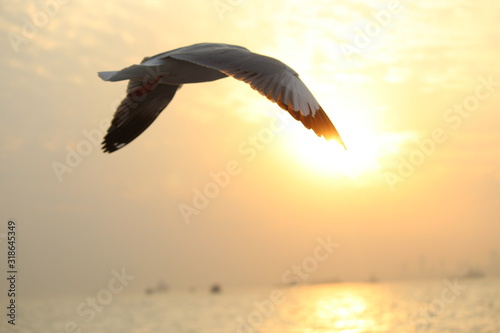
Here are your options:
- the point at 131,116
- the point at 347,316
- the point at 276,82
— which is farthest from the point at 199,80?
the point at 347,316

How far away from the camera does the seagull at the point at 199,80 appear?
9031 millimetres

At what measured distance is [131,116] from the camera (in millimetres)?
12164

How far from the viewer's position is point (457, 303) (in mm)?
87438

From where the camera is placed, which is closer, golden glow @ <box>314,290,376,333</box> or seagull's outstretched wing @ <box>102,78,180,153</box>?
seagull's outstretched wing @ <box>102,78,180,153</box>

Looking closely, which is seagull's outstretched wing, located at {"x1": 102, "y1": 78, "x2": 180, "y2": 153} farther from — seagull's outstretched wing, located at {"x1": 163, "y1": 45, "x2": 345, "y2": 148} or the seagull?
seagull's outstretched wing, located at {"x1": 163, "y1": 45, "x2": 345, "y2": 148}

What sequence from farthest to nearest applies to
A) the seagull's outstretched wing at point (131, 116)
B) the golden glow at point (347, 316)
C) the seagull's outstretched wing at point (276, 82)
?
the golden glow at point (347, 316)
the seagull's outstretched wing at point (131, 116)
the seagull's outstretched wing at point (276, 82)

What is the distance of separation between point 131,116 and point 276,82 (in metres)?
3.81

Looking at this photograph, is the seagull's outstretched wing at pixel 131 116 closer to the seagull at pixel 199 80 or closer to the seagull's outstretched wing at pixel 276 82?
the seagull at pixel 199 80

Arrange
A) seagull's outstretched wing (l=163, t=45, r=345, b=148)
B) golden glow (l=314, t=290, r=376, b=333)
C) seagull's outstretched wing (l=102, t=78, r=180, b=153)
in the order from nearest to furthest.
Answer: seagull's outstretched wing (l=163, t=45, r=345, b=148)
seagull's outstretched wing (l=102, t=78, r=180, b=153)
golden glow (l=314, t=290, r=376, b=333)

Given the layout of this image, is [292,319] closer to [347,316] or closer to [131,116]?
[347,316]

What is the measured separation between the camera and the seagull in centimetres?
903

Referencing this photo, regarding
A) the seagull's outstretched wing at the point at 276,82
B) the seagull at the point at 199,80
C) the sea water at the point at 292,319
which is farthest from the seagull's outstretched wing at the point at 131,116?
the sea water at the point at 292,319

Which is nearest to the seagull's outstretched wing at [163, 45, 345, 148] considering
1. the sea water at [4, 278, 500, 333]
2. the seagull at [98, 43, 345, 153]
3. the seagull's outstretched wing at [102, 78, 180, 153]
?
the seagull at [98, 43, 345, 153]

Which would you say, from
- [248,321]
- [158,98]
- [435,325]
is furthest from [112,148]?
[248,321]
